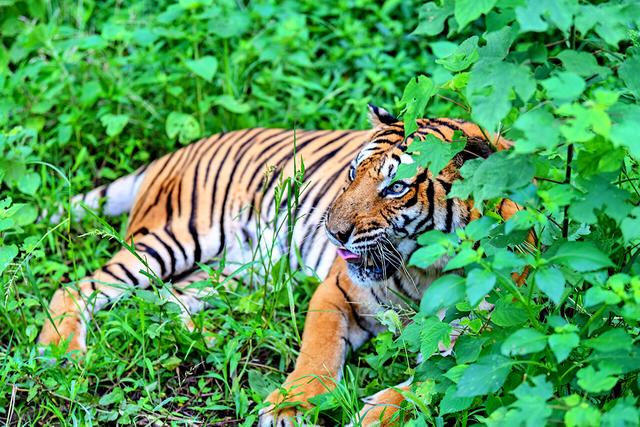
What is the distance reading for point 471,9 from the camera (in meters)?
2.09

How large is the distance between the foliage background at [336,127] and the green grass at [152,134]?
0.01m

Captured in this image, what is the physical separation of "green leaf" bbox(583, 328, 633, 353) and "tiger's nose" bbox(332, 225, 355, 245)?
98cm

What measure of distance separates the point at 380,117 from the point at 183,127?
1.45 metres

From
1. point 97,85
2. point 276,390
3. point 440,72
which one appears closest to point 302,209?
point 276,390

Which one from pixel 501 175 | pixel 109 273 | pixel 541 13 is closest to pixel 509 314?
pixel 501 175

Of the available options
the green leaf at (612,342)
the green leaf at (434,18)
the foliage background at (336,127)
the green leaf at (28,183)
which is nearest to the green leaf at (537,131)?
the foliage background at (336,127)

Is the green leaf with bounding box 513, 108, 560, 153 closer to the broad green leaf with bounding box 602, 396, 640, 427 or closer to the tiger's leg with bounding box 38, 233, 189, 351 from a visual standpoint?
the broad green leaf with bounding box 602, 396, 640, 427

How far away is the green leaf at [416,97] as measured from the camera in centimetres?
238

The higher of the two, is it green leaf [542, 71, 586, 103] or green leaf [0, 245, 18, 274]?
green leaf [542, 71, 586, 103]

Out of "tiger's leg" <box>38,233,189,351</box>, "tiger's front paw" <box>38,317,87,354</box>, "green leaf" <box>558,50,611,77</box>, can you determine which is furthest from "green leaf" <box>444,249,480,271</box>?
"tiger's front paw" <box>38,317,87,354</box>

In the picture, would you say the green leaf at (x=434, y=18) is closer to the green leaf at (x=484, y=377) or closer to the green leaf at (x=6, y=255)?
the green leaf at (x=484, y=377)

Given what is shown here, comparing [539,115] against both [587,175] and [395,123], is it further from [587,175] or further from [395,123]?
[395,123]

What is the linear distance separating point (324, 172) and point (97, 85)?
1.32m

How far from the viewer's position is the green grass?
10.3 ft
